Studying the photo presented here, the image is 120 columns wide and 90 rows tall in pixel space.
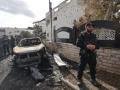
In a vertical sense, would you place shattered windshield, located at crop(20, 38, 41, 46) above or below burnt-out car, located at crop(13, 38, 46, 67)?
above

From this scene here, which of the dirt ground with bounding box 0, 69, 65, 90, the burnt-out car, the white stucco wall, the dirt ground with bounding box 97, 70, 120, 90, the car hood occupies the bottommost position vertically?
the dirt ground with bounding box 0, 69, 65, 90

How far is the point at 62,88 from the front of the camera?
24.2 feet

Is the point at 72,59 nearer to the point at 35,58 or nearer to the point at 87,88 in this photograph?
the point at 35,58

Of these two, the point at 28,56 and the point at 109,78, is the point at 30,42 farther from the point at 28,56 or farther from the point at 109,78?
the point at 109,78

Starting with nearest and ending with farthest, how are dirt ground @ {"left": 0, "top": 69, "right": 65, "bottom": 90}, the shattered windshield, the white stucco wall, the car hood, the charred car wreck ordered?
dirt ground @ {"left": 0, "top": 69, "right": 65, "bottom": 90} → the charred car wreck → the car hood → the shattered windshield → the white stucco wall

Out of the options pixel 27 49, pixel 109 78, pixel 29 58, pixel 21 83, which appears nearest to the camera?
pixel 109 78

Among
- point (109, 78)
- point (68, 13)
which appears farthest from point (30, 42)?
point (68, 13)

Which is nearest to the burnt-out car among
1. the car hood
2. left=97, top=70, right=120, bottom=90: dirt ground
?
the car hood

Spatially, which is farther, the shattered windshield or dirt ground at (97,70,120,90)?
the shattered windshield

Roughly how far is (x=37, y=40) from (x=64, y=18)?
11.6 meters

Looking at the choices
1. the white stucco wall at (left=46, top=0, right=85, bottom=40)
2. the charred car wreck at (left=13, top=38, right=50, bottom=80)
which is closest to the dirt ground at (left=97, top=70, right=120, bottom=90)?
the charred car wreck at (left=13, top=38, right=50, bottom=80)

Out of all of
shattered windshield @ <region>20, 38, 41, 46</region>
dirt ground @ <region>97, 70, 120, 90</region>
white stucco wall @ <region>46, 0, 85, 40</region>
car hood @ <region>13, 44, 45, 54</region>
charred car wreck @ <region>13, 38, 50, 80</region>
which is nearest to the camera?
dirt ground @ <region>97, 70, 120, 90</region>

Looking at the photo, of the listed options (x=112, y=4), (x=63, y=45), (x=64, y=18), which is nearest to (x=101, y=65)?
(x=112, y=4)

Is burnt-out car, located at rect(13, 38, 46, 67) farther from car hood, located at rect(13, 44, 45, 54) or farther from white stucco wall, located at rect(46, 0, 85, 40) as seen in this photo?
white stucco wall, located at rect(46, 0, 85, 40)
